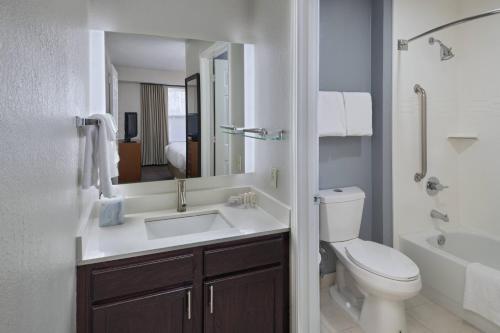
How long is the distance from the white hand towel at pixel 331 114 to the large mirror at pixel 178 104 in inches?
19.4

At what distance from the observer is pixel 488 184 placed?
2.45 metres

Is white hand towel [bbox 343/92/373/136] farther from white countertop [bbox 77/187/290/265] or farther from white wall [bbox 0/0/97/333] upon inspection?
white wall [bbox 0/0/97/333]

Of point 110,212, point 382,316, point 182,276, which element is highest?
point 110,212

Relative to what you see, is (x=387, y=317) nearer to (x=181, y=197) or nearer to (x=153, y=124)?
(x=181, y=197)

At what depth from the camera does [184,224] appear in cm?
185

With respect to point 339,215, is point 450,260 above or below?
below

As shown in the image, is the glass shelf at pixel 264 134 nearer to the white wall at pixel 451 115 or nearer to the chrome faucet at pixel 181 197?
the chrome faucet at pixel 181 197

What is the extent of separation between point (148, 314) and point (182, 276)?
8.6 inches

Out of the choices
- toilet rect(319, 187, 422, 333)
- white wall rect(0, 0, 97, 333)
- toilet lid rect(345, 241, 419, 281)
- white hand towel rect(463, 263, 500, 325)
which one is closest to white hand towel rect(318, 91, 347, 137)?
toilet rect(319, 187, 422, 333)

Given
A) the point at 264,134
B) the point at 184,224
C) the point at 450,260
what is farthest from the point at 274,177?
the point at 450,260

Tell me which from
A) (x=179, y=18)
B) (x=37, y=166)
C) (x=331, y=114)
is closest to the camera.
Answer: (x=37, y=166)

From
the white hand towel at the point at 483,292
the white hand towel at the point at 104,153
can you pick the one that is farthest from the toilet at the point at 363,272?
the white hand towel at the point at 104,153

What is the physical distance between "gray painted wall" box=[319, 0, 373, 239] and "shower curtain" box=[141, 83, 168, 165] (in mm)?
1145

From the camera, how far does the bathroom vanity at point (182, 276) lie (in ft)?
4.30
